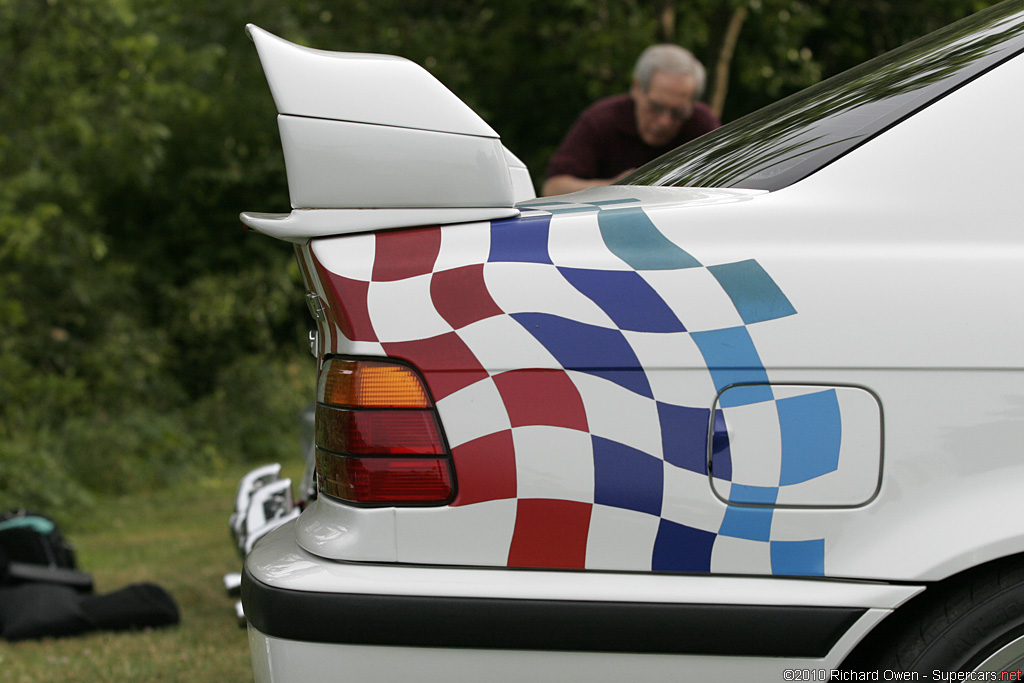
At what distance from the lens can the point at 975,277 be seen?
1380mm

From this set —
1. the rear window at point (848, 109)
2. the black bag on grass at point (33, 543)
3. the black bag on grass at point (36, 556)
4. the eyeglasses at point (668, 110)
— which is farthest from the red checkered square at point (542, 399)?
the black bag on grass at point (33, 543)

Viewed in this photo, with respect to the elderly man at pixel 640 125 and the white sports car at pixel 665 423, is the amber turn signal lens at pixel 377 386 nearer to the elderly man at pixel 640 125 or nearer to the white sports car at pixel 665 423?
the white sports car at pixel 665 423

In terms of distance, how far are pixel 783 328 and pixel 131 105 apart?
5.92 meters

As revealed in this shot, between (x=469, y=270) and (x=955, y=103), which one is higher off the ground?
(x=955, y=103)

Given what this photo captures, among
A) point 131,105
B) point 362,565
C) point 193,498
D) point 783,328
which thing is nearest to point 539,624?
point 362,565

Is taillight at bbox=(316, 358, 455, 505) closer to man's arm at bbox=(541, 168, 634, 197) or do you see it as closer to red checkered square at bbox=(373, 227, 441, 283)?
red checkered square at bbox=(373, 227, 441, 283)

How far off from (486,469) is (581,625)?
262mm

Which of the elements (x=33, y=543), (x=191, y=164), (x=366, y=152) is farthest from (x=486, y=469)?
(x=191, y=164)

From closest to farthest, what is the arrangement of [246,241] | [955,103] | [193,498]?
[955,103]
[193,498]
[246,241]

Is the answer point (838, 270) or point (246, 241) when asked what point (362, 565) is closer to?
point (838, 270)

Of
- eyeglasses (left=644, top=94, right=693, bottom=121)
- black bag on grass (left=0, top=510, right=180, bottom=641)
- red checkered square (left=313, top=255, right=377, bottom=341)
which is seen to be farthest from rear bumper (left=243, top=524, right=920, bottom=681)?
eyeglasses (left=644, top=94, right=693, bottom=121)

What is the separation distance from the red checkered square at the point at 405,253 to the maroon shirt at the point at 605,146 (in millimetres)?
2490

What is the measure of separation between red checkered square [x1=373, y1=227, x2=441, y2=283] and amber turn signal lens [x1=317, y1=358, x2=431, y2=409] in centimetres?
14

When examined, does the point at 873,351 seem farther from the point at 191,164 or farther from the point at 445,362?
the point at 191,164
